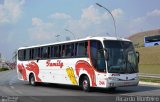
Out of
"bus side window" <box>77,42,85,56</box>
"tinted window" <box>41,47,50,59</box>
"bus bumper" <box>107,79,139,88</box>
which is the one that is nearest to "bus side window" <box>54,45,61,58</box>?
"tinted window" <box>41,47,50,59</box>

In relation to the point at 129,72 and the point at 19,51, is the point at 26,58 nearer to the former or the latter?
the point at 19,51

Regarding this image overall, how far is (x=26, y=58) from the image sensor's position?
3027 cm

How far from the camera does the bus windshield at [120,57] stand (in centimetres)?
2027

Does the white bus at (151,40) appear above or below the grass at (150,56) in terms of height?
above

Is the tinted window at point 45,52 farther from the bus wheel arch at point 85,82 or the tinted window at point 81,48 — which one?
the bus wheel arch at point 85,82

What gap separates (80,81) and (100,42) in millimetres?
2975

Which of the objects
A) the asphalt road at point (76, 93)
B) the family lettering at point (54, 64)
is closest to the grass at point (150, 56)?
the family lettering at point (54, 64)

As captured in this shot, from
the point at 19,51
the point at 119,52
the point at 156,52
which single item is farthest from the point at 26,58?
the point at 156,52

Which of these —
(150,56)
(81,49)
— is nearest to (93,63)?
(81,49)

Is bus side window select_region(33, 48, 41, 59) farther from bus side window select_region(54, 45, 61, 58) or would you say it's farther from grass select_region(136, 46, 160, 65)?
grass select_region(136, 46, 160, 65)

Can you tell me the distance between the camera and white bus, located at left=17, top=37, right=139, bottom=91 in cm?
2023

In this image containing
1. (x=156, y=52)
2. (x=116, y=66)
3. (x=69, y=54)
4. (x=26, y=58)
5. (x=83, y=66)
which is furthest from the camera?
(x=156, y=52)

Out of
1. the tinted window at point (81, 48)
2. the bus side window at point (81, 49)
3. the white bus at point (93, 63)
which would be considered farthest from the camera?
the bus side window at point (81, 49)

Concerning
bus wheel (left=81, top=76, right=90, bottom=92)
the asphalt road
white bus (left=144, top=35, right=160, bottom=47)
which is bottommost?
the asphalt road
